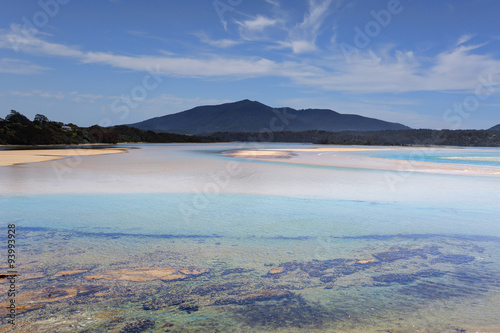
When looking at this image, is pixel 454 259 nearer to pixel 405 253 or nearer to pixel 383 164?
pixel 405 253

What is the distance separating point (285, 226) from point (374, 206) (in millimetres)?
2882

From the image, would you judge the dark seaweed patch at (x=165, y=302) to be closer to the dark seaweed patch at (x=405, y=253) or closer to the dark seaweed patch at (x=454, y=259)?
the dark seaweed patch at (x=405, y=253)

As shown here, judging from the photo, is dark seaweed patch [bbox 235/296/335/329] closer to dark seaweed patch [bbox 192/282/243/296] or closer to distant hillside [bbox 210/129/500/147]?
dark seaweed patch [bbox 192/282/243/296]

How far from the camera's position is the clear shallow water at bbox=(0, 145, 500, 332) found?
302cm

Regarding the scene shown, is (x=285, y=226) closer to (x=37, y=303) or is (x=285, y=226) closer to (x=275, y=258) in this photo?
(x=275, y=258)

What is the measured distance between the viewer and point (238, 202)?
846 centimetres

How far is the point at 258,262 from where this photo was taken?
4.39 meters

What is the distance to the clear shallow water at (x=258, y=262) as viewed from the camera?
119 inches

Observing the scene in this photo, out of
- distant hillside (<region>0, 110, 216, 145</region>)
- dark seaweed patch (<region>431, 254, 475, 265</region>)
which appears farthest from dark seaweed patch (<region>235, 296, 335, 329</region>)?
A: distant hillside (<region>0, 110, 216, 145</region>)

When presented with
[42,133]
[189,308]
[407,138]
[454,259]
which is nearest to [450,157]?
[454,259]

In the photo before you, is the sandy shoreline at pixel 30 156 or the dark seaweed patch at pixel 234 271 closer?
the dark seaweed patch at pixel 234 271

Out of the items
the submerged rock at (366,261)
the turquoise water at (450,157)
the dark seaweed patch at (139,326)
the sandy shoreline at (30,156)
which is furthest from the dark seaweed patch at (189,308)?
the turquoise water at (450,157)

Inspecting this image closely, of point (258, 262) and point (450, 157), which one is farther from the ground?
point (450, 157)

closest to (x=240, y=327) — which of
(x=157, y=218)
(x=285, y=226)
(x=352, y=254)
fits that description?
(x=352, y=254)
